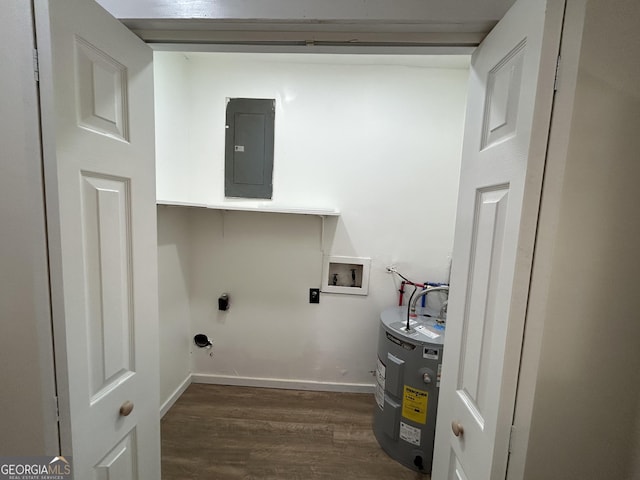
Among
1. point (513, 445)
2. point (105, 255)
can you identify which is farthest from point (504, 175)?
point (105, 255)

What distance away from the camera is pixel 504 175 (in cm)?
59

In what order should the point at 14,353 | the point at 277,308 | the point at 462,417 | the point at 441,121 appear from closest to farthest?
the point at 14,353
the point at 462,417
the point at 441,121
the point at 277,308

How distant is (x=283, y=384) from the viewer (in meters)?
2.11

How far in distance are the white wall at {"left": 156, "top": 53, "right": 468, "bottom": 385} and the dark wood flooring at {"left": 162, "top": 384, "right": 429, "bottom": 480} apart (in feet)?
0.63

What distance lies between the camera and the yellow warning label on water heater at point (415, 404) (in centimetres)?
142

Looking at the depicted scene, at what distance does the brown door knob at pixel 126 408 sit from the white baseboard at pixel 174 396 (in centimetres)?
127

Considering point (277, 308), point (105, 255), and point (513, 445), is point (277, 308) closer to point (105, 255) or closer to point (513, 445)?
point (105, 255)

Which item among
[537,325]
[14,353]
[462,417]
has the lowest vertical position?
[462,417]

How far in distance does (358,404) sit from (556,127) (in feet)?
7.11

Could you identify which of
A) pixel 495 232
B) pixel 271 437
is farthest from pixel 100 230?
pixel 271 437

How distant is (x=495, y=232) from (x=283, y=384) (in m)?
2.10

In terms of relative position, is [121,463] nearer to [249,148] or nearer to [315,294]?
[315,294]

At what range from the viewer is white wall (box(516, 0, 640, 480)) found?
49 centimetres

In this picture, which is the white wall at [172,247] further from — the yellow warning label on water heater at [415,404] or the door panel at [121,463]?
the yellow warning label on water heater at [415,404]
